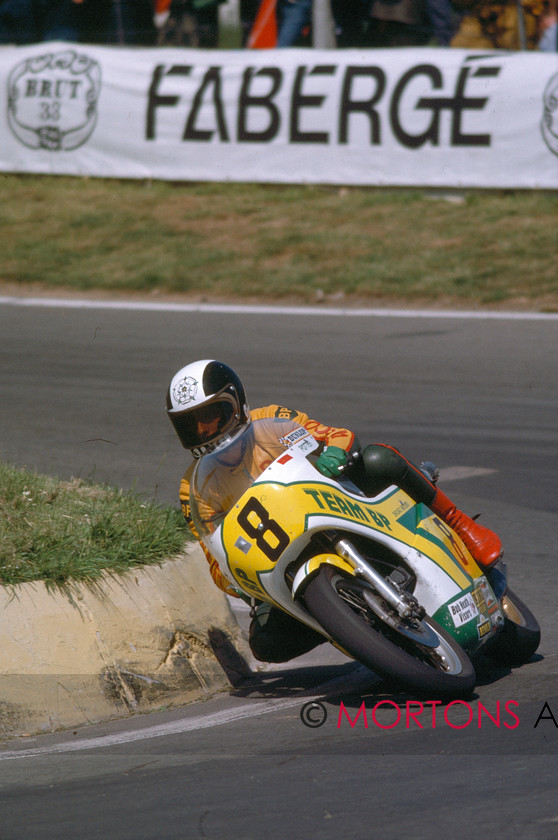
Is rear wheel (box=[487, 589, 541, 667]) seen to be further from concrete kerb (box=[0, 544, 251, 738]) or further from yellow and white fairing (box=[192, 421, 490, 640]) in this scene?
concrete kerb (box=[0, 544, 251, 738])

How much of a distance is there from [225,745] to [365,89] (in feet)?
44.8

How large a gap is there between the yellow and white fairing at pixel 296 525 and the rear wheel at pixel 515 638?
0.30 m

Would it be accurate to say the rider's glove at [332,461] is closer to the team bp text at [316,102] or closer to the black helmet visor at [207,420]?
the black helmet visor at [207,420]

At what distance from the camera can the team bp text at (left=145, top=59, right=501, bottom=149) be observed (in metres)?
16.2

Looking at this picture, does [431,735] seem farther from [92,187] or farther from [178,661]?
[92,187]

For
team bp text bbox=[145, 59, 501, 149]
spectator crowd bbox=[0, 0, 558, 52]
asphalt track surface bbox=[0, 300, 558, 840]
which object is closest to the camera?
asphalt track surface bbox=[0, 300, 558, 840]

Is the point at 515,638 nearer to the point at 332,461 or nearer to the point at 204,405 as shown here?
the point at 332,461

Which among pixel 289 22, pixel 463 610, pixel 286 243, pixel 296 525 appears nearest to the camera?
pixel 296 525

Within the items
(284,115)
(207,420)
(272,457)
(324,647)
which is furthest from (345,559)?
(284,115)

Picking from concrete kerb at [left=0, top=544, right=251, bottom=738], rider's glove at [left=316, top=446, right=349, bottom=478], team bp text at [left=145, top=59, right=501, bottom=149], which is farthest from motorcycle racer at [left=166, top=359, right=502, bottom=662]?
team bp text at [left=145, top=59, right=501, bottom=149]

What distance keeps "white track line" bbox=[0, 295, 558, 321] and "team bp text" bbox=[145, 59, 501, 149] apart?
3797mm

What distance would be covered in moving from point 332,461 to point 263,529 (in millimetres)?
397

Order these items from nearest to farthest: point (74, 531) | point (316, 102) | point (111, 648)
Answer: point (111, 648)
point (74, 531)
point (316, 102)

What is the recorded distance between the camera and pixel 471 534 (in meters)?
5.15
